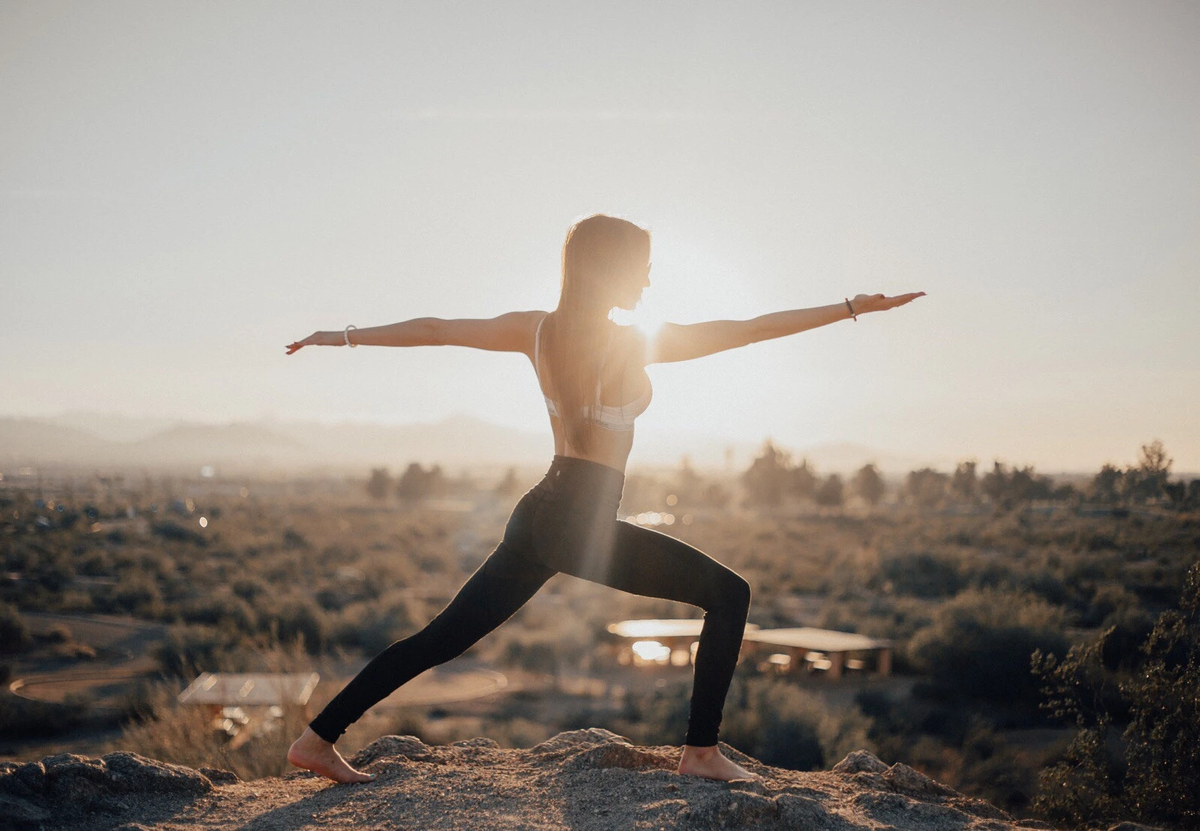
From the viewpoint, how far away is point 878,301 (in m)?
3.62

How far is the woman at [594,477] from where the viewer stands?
134 inches

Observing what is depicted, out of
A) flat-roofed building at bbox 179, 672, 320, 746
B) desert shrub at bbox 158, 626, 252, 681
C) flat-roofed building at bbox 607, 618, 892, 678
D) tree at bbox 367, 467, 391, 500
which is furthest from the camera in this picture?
tree at bbox 367, 467, 391, 500

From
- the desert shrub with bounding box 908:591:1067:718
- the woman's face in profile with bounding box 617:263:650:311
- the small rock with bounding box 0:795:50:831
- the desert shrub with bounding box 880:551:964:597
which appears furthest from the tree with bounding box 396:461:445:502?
the woman's face in profile with bounding box 617:263:650:311

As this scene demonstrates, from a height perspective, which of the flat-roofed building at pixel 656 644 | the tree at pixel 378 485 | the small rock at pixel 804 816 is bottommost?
the tree at pixel 378 485

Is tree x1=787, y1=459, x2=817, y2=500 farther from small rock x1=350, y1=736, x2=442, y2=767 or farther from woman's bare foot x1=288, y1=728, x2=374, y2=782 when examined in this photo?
woman's bare foot x1=288, y1=728, x2=374, y2=782

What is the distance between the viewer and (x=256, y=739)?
7.60 m

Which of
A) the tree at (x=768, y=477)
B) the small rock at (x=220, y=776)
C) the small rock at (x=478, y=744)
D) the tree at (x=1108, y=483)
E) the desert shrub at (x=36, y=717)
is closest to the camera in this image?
the small rock at (x=220, y=776)

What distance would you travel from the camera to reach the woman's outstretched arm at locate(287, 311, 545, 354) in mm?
3656

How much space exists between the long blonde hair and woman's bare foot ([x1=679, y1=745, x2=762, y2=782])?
135 cm

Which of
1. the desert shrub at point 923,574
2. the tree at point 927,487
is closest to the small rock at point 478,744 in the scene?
the desert shrub at point 923,574

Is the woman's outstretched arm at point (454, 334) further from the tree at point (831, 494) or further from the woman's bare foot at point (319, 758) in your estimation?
the tree at point (831, 494)

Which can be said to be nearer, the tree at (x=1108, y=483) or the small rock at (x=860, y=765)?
the small rock at (x=860, y=765)

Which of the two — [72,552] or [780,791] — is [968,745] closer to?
[780,791]

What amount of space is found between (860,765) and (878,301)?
2.33 metres
